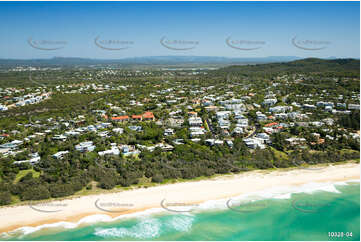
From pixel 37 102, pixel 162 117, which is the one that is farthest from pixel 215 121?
pixel 37 102

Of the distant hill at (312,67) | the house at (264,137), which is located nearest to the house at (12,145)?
the house at (264,137)

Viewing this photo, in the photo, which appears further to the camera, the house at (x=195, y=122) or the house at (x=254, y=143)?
the house at (x=195, y=122)

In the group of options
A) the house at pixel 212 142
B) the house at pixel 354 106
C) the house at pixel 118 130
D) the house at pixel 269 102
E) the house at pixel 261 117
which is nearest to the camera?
the house at pixel 212 142

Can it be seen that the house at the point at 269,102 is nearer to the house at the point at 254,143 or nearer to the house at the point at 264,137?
the house at the point at 264,137

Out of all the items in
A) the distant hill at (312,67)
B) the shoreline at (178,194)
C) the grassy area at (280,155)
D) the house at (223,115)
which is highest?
the distant hill at (312,67)

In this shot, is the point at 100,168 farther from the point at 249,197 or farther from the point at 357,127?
the point at 357,127

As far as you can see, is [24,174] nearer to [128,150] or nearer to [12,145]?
[12,145]
